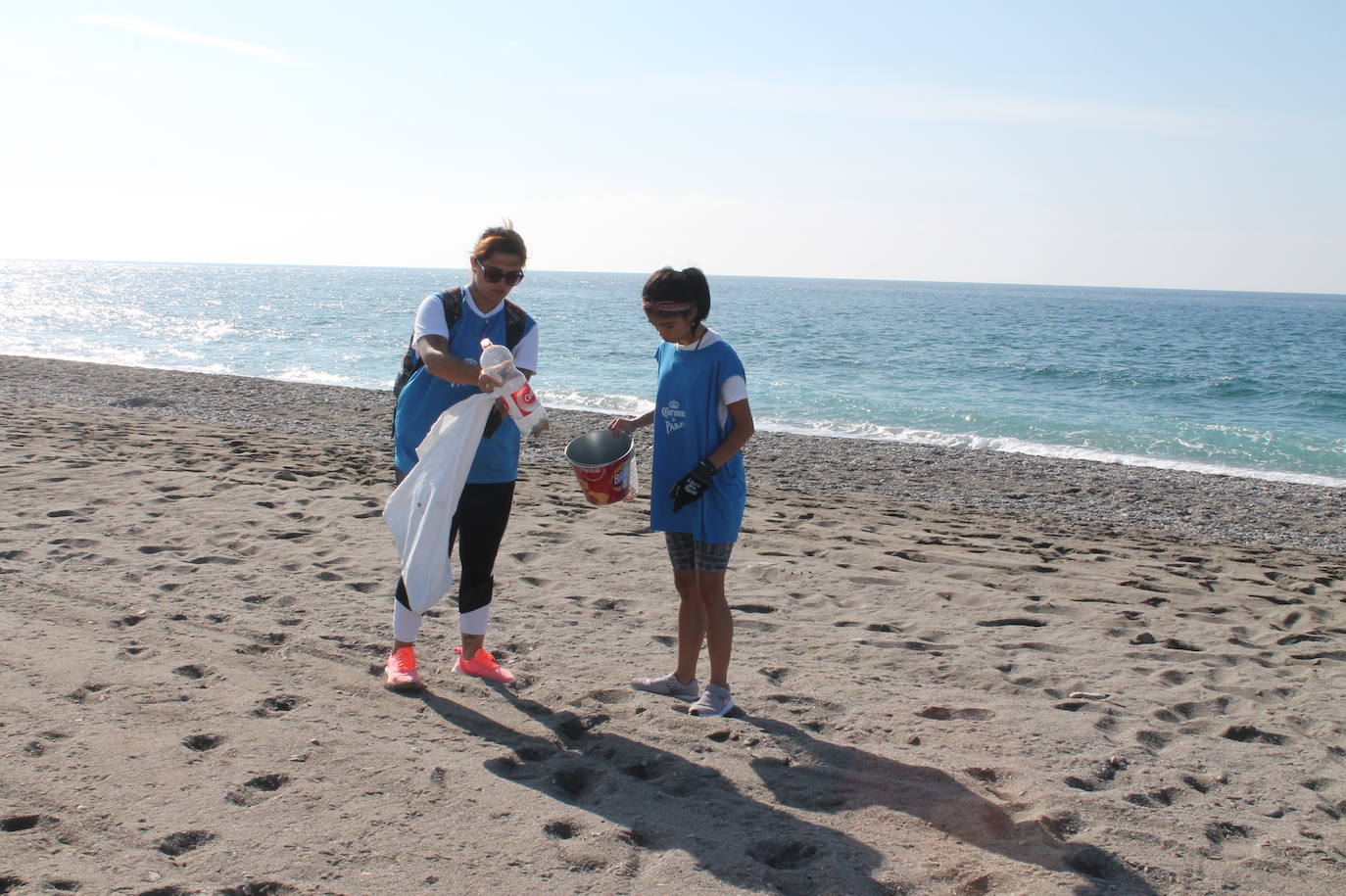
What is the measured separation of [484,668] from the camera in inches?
160

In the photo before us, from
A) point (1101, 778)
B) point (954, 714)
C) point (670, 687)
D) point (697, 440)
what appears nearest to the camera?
point (1101, 778)

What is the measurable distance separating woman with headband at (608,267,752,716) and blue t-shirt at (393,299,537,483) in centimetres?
56

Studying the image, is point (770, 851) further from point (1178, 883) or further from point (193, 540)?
point (193, 540)

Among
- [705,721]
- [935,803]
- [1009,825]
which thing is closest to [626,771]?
[705,721]

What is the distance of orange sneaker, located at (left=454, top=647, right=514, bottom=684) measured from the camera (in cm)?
404

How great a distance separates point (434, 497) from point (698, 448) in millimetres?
969

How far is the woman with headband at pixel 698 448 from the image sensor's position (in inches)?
139

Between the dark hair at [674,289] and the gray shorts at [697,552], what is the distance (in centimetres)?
81

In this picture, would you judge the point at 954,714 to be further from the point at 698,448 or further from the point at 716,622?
the point at 698,448

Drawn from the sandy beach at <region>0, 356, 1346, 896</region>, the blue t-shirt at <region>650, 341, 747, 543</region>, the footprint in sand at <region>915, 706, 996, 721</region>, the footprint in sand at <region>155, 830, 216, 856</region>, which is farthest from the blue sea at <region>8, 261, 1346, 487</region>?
the footprint in sand at <region>155, 830, 216, 856</region>

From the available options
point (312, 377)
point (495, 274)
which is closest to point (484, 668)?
point (495, 274)

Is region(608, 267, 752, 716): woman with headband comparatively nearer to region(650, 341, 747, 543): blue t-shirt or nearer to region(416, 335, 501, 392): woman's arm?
region(650, 341, 747, 543): blue t-shirt

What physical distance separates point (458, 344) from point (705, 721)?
64.4 inches

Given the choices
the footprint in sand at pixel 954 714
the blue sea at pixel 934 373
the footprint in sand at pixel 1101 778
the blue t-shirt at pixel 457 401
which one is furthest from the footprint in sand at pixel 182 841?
the blue sea at pixel 934 373
